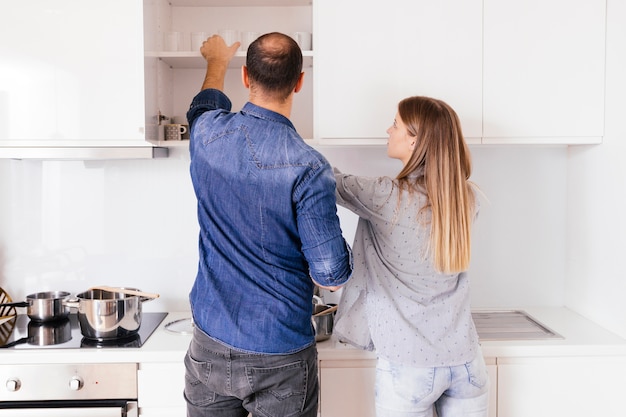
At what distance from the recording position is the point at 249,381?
58.9 inches

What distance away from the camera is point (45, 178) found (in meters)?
2.40

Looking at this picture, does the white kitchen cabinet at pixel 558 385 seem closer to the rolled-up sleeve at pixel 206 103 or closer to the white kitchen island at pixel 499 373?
the white kitchen island at pixel 499 373

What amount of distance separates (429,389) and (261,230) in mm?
666

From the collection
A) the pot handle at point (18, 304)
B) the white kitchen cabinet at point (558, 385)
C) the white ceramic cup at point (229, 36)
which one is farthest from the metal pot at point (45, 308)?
the white kitchen cabinet at point (558, 385)

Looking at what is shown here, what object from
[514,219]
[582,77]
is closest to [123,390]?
[514,219]

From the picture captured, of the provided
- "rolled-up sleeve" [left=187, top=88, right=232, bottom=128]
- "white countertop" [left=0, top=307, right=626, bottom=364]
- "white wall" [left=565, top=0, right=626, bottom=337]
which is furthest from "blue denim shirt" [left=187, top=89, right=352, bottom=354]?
"white wall" [left=565, top=0, right=626, bottom=337]

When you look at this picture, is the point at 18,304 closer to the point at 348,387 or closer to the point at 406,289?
the point at 348,387

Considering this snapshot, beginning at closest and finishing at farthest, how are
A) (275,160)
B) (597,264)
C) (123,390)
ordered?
(275,160), (123,390), (597,264)

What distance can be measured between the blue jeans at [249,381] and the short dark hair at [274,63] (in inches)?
25.7

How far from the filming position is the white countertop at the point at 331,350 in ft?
6.16

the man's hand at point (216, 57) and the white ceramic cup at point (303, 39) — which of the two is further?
the white ceramic cup at point (303, 39)

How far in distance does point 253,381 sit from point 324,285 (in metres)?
0.30

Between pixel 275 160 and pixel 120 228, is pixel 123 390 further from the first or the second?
pixel 275 160

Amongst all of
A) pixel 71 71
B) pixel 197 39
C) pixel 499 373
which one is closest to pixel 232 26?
pixel 197 39
